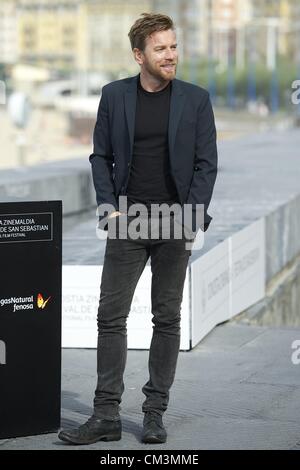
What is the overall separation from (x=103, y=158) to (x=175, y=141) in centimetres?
35

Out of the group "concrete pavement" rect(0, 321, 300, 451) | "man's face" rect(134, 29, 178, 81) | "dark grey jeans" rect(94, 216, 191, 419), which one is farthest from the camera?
"concrete pavement" rect(0, 321, 300, 451)

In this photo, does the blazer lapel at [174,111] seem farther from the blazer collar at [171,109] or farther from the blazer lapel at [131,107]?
the blazer lapel at [131,107]

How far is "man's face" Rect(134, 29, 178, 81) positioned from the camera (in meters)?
5.16

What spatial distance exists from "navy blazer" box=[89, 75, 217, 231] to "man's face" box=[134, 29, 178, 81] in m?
0.09

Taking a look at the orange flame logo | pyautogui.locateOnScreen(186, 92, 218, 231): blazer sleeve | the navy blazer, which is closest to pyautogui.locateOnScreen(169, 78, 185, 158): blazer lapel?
the navy blazer

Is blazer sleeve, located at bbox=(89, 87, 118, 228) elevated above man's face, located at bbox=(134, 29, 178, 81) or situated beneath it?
situated beneath

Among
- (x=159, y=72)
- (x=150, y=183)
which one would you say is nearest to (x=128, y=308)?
(x=150, y=183)

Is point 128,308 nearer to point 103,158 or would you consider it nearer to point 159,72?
point 103,158

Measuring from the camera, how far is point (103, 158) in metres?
5.34

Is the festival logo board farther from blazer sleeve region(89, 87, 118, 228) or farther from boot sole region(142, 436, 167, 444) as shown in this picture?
boot sole region(142, 436, 167, 444)

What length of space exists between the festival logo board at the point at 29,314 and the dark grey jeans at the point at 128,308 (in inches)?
8.6

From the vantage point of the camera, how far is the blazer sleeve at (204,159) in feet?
17.2

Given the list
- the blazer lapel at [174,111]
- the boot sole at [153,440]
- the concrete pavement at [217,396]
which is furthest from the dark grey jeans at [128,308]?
the blazer lapel at [174,111]

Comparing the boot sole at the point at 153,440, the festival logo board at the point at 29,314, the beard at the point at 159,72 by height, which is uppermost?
the beard at the point at 159,72
